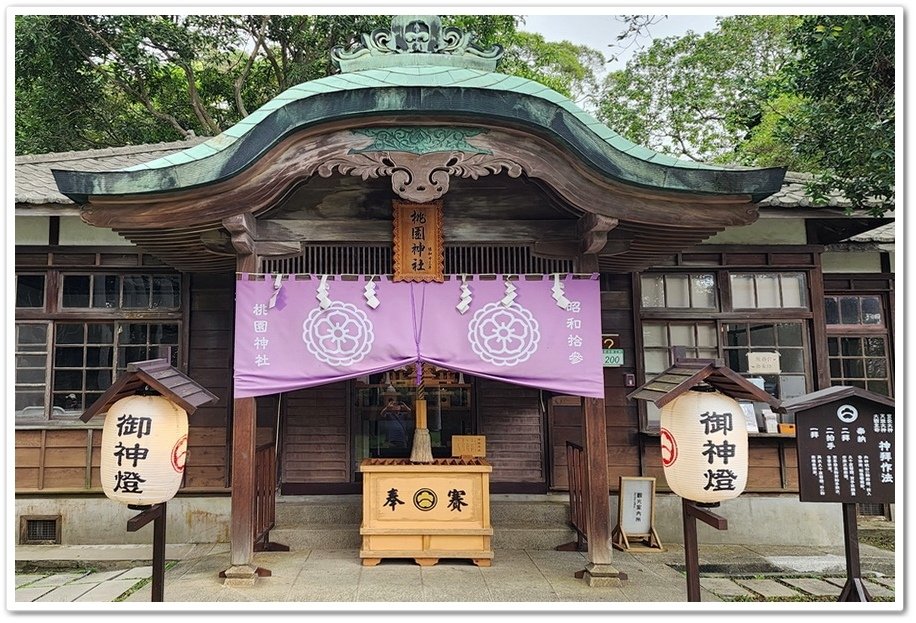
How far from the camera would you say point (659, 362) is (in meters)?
8.62

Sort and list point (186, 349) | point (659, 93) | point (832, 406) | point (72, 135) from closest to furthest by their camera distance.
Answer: point (832, 406) → point (186, 349) → point (72, 135) → point (659, 93)

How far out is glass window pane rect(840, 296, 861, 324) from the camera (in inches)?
366

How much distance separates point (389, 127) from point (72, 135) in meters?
14.3

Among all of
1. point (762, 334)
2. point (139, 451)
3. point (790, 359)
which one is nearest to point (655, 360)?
point (762, 334)

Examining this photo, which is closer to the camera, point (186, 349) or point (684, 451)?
point (684, 451)

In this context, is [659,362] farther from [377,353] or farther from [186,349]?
[186,349]

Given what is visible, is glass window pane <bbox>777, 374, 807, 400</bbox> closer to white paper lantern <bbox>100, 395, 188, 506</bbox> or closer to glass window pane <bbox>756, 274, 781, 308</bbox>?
glass window pane <bbox>756, 274, 781, 308</bbox>

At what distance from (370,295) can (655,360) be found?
450 centimetres

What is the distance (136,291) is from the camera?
8445 mm

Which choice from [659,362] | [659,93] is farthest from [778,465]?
[659,93]

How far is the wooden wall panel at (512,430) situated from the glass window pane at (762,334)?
3.20m

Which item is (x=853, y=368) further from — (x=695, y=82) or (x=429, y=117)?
(x=695, y=82)

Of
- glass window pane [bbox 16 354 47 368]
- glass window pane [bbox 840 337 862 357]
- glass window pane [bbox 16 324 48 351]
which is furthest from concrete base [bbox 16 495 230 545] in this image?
glass window pane [bbox 840 337 862 357]

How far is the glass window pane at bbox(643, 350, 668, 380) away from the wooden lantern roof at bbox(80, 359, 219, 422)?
597 centimetres
